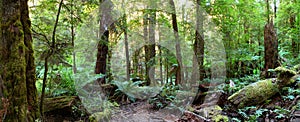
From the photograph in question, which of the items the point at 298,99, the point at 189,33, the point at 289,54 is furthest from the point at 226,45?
the point at 298,99

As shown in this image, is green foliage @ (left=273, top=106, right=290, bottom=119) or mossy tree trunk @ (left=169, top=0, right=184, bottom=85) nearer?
green foliage @ (left=273, top=106, right=290, bottom=119)

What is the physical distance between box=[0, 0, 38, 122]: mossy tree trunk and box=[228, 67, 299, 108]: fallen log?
4.40 meters

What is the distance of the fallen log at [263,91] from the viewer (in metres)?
5.09

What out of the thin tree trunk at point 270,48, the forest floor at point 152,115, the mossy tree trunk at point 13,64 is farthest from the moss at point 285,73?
the mossy tree trunk at point 13,64

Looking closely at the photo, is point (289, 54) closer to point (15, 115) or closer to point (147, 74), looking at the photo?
point (147, 74)

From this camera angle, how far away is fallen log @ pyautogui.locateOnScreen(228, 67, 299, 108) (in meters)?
5.09

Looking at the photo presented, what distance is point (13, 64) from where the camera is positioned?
264 centimetres

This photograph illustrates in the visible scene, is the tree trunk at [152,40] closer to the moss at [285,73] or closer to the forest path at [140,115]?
the forest path at [140,115]

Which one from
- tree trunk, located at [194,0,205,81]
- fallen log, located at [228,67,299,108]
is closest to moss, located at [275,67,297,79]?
fallen log, located at [228,67,299,108]

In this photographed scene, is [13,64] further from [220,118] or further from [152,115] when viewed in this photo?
[152,115]

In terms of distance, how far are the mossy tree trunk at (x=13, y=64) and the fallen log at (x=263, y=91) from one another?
440 centimetres

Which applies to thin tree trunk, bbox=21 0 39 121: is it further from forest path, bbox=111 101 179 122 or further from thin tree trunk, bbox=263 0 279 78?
thin tree trunk, bbox=263 0 279 78

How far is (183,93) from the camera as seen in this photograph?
6.91 meters

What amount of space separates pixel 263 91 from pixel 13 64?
5.08 metres
